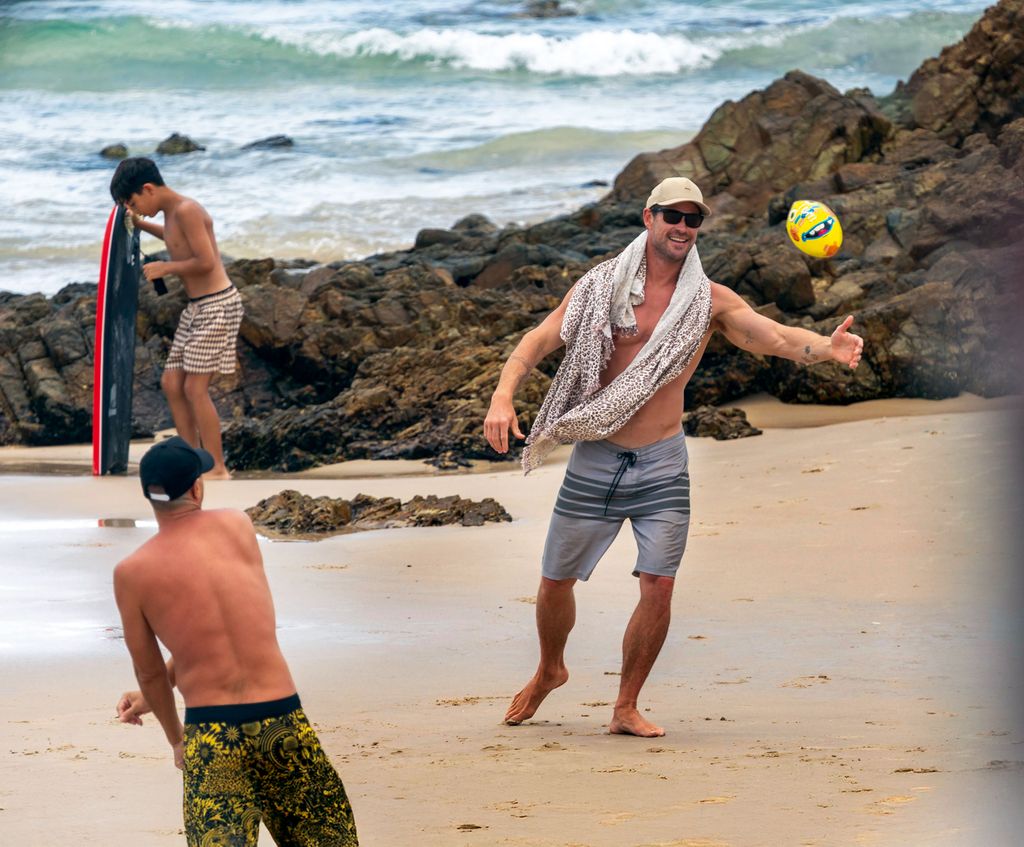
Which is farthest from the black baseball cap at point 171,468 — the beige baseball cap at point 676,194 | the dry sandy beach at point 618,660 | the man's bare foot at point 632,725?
the beige baseball cap at point 676,194

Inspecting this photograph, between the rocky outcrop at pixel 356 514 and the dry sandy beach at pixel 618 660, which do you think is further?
the rocky outcrop at pixel 356 514

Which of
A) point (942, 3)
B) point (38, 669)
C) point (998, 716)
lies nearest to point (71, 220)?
point (38, 669)

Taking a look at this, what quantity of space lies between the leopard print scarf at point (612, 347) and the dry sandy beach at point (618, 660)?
94 centimetres

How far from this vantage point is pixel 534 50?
42844 millimetres

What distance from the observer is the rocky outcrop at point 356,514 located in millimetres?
7969

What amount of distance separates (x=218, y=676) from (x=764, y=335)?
7.67 ft

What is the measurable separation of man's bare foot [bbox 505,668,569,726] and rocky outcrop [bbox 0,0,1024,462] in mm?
4312

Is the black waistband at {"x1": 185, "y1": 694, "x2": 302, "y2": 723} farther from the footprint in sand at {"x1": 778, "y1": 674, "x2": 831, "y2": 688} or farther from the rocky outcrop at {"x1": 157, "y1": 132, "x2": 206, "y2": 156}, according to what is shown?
the rocky outcrop at {"x1": 157, "y1": 132, "x2": 206, "y2": 156}

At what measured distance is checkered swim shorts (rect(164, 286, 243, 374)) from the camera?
9.39 metres

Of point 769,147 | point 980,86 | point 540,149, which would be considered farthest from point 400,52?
point 980,86

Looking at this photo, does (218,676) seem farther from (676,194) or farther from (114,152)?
(114,152)

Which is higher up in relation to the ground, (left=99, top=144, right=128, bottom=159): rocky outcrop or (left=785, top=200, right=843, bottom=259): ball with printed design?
(left=785, top=200, right=843, bottom=259): ball with printed design

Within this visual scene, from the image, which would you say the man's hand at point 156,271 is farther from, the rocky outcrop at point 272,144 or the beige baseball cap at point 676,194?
the rocky outcrop at point 272,144

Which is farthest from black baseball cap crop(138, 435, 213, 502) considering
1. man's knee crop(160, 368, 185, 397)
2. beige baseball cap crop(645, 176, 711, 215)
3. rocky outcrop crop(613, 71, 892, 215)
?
rocky outcrop crop(613, 71, 892, 215)
